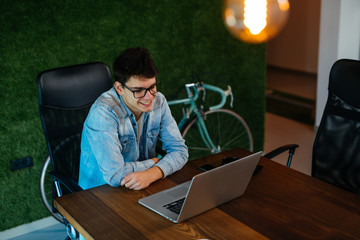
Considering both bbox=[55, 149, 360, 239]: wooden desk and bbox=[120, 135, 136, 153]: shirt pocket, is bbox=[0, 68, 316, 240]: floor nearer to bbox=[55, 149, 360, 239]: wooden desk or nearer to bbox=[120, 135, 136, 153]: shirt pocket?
bbox=[120, 135, 136, 153]: shirt pocket

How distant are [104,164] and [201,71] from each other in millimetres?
1755

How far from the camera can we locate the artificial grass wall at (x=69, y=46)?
2.52 meters

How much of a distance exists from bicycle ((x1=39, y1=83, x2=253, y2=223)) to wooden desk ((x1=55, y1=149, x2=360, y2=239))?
1.25 m

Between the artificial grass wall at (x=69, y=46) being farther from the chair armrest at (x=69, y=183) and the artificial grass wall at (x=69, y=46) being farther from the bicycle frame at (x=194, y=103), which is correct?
the chair armrest at (x=69, y=183)

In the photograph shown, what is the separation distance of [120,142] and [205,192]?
0.59 meters

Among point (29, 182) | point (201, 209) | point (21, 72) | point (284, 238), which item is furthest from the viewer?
point (29, 182)

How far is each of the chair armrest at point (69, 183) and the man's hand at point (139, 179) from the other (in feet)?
0.71

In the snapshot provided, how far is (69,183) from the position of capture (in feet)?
5.81

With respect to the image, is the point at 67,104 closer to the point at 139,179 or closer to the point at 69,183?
the point at 69,183

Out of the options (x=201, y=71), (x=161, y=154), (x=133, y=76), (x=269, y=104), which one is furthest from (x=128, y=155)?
(x=269, y=104)

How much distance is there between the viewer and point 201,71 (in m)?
3.30

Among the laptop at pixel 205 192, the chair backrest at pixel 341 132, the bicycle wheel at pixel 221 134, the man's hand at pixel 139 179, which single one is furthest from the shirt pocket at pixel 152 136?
the bicycle wheel at pixel 221 134

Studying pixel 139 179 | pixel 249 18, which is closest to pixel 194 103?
pixel 249 18

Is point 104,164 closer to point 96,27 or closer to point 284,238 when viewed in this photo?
point 284,238
